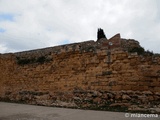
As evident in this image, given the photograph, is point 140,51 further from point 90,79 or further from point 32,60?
point 32,60

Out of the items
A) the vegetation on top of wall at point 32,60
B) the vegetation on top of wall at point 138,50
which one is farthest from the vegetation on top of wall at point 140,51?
the vegetation on top of wall at point 32,60

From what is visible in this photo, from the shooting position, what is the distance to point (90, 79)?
30.0 feet

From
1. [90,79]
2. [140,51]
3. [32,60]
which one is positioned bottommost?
[90,79]

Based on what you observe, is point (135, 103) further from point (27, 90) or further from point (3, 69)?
point (3, 69)

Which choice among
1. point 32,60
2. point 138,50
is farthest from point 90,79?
point 32,60

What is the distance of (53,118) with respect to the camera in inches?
234

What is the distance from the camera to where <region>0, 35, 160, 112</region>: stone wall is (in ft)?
25.2

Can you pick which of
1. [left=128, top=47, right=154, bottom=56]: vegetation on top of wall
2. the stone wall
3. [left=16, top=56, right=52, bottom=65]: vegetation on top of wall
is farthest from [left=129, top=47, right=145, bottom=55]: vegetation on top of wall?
[left=16, top=56, right=52, bottom=65]: vegetation on top of wall

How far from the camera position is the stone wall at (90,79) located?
767 cm

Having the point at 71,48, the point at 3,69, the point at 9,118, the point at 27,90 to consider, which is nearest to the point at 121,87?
the point at 71,48

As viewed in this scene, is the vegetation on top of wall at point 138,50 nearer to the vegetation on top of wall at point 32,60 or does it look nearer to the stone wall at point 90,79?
the stone wall at point 90,79

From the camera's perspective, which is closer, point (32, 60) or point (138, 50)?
point (138, 50)

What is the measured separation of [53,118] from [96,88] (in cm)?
331

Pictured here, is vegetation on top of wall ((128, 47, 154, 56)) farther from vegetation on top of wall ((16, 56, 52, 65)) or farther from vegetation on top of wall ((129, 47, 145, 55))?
vegetation on top of wall ((16, 56, 52, 65))
